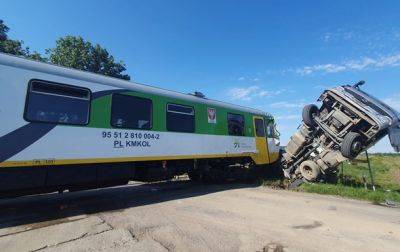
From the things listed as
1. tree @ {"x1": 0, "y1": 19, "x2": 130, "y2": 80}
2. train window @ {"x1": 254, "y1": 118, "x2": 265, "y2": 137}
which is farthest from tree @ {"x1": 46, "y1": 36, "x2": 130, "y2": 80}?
train window @ {"x1": 254, "y1": 118, "x2": 265, "y2": 137}

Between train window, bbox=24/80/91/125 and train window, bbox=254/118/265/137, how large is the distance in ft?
28.5

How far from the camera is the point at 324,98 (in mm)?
12930

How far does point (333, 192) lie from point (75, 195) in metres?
8.99

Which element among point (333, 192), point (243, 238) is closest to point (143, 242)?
point (243, 238)

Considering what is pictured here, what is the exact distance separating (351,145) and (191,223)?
24.9 feet

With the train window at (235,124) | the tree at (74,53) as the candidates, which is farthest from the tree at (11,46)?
the train window at (235,124)

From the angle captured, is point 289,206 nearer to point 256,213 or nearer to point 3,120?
point 256,213

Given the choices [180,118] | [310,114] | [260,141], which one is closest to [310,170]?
[310,114]

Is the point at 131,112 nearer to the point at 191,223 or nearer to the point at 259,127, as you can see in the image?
the point at 191,223

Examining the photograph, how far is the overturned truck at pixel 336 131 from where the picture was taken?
11.4 meters

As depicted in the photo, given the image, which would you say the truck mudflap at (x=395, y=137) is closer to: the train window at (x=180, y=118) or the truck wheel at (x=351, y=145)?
the truck wheel at (x=351, y=145)

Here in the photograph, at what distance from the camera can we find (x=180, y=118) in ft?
33.9

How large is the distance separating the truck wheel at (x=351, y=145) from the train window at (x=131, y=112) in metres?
7.31

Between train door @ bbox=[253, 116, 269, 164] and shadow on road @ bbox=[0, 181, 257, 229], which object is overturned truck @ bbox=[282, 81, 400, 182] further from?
shadow on road @ bbox=[0, 181, 257, 229]
